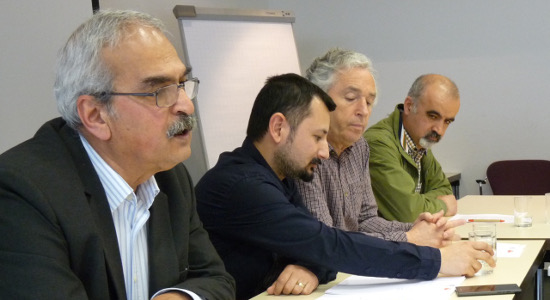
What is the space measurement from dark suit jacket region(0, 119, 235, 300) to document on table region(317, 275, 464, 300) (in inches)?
15.3

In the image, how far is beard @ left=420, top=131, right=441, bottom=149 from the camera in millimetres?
3742

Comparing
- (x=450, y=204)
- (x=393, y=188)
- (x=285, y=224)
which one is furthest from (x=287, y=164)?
(x=450, y=204)

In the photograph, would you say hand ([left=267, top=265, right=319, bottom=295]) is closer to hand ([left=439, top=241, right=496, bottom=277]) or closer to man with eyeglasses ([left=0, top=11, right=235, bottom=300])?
man with eyeglasses ([left=0, top=11, right=235, bottom=300])

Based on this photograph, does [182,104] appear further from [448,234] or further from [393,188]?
[393,188]

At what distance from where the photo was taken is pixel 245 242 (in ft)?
7.09

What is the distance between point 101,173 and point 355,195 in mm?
1570

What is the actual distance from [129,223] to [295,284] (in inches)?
22.9

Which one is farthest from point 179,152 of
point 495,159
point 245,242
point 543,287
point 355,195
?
point 495,159

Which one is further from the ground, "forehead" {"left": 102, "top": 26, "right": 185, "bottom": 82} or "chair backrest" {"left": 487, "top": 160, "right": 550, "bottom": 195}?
"forehead" {"left": 102, "top": 26, "right": 185, "bottom": 82}

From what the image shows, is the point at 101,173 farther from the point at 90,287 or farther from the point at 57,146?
the point at 90,287

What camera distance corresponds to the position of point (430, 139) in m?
3.76

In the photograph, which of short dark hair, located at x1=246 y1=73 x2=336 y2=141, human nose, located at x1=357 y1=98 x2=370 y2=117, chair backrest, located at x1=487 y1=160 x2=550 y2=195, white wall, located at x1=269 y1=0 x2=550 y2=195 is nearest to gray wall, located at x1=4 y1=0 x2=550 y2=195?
white wall, located at x1=269 y1=0 x2=550 y2=195

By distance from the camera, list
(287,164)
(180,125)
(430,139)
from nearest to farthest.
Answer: (180,125)
(287,164)
(430,139)

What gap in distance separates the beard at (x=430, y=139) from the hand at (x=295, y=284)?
197 cm
